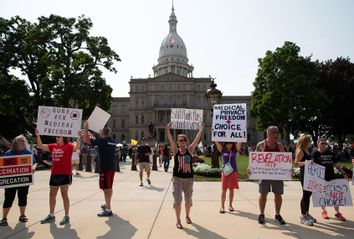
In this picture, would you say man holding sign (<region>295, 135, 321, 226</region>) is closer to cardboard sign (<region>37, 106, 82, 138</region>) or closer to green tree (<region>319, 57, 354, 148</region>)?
cardboard sign (<region>37, 106, 82, 138</region>)

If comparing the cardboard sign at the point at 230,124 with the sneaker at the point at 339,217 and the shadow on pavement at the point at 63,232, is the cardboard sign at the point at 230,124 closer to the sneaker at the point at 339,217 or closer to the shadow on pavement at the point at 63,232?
the sneaker at the point at 339,217

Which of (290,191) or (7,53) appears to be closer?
(290,191)

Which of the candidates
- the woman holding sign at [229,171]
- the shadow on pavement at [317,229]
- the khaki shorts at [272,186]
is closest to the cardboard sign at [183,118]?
the woman holding sign at [229,171]

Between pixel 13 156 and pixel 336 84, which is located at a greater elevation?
pixel 336 84

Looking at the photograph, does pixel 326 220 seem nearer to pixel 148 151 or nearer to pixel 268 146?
pixel 268 146

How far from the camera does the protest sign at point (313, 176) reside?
765 cm

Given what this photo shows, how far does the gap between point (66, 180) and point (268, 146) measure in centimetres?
453

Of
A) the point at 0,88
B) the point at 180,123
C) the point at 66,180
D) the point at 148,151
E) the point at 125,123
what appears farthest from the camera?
the point at 125,123

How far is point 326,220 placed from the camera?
7812mm

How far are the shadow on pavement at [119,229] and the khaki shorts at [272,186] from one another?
115 inches

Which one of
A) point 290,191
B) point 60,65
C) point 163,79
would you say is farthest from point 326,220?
point 163,79

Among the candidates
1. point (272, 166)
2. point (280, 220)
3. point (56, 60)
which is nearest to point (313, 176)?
point (272, 166)

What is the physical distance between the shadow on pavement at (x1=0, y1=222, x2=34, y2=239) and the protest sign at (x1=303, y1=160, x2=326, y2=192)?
5.70 meters

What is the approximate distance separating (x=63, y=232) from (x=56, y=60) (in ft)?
110
